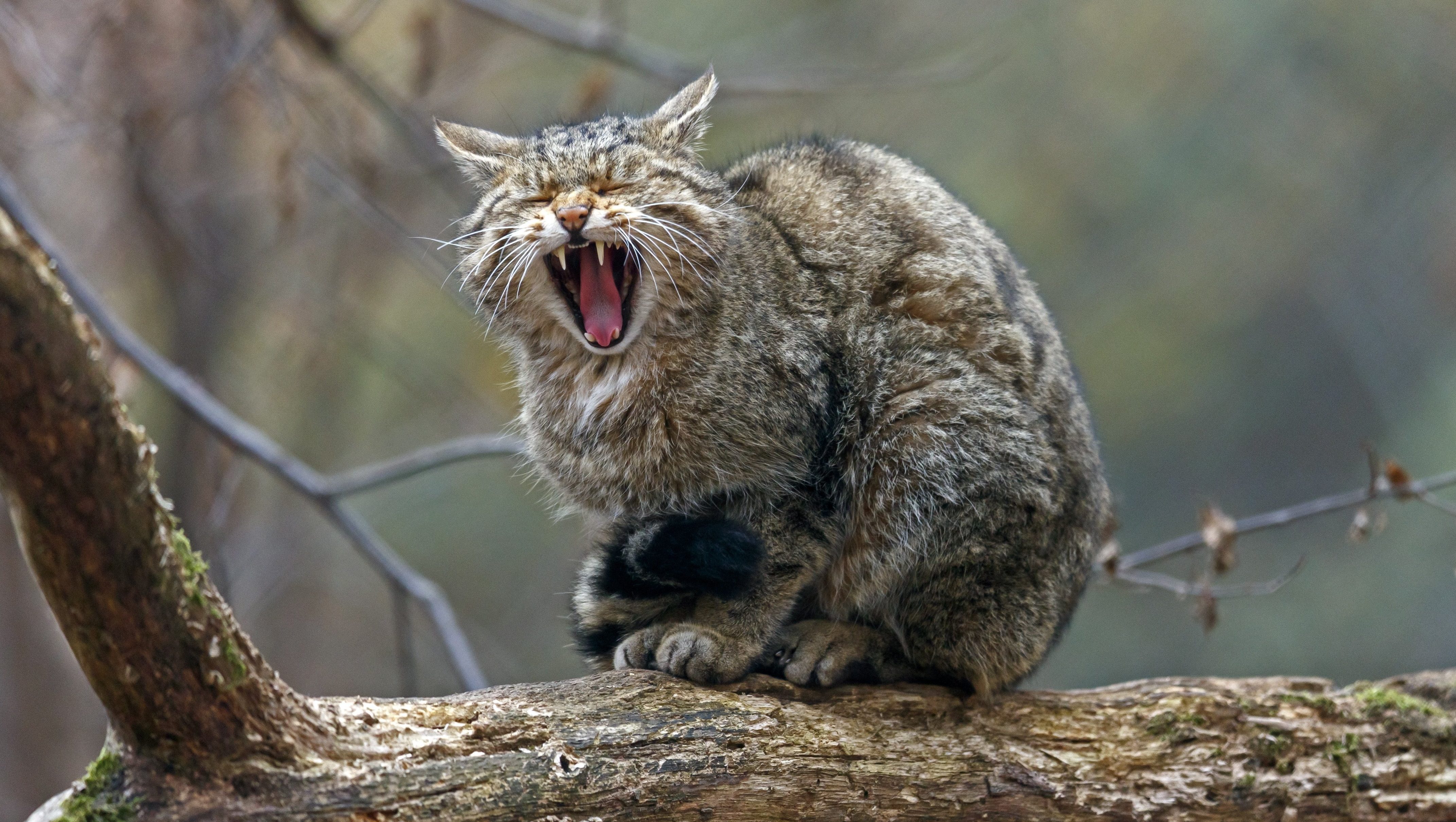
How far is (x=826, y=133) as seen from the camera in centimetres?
543

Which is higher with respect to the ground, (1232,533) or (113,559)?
(1232,533)

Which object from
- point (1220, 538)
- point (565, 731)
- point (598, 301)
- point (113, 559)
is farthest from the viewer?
point (1220, 538)

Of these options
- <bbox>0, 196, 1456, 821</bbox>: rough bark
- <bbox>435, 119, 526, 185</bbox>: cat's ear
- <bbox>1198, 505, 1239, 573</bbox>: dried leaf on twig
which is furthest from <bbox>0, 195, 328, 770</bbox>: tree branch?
<bbox>1198, 505, 1239, 573</bbox>: dried leaf on twig

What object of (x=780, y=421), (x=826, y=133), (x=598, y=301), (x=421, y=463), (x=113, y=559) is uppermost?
(x=826, y=133)

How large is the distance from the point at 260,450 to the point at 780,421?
6.43ft

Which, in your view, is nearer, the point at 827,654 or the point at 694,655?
the point at 694,655

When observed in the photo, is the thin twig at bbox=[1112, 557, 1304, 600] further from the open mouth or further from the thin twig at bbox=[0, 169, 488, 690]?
the thin twig at bbox=[0, 169, 488, 690]

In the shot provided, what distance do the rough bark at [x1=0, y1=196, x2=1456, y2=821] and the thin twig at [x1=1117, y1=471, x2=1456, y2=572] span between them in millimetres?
624

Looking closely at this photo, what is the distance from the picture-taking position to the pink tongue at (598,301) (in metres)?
3.04

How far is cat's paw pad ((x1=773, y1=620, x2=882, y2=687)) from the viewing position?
3.06 metres

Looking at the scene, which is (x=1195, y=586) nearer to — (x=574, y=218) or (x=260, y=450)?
(x=574, y=218)

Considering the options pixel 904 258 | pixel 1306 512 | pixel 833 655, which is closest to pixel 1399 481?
pixel 1306 512

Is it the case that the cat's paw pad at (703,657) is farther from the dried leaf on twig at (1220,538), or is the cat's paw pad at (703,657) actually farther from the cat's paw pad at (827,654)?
the dried leaf on twig at (1220,538)

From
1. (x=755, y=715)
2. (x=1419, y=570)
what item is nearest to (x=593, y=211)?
(x=755, y=715)
